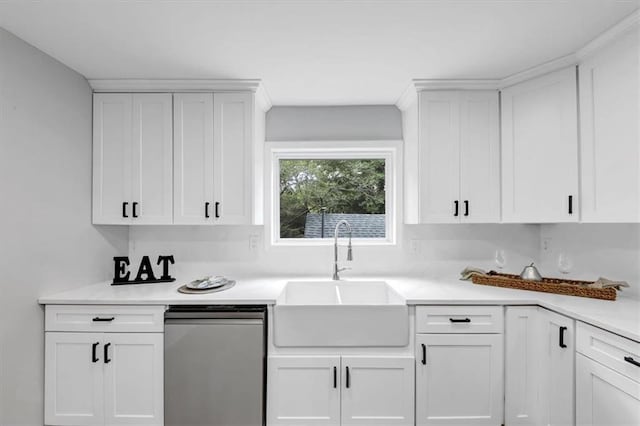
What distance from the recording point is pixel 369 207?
2752 millimetres

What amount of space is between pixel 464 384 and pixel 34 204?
2.57 metres

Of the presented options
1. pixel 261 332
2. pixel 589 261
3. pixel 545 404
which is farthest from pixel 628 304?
pixel 261 332

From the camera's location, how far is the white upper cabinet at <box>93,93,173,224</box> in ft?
7.27

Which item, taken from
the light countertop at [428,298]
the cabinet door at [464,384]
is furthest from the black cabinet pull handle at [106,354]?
the cabinet door at [464,384]

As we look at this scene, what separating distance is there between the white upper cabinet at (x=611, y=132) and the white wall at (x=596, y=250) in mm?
295

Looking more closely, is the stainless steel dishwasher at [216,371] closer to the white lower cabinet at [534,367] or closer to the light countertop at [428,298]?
the light countertop at [428,298]

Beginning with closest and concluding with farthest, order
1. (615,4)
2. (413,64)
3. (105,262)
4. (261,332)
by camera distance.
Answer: (615,4)
(261,332)
(413,64)
(105,262)

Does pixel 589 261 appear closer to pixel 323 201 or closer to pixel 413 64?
pixel 413 64

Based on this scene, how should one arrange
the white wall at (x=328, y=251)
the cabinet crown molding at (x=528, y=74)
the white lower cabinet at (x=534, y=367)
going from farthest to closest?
1. the white wall at (x=328, y=251)
2. the white lower cabinet at (x=534, y=367)
3. the cabinet crown molding at (x=528, y=74)

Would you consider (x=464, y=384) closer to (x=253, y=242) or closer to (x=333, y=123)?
(x=253, y=242)

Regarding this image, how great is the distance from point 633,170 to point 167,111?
8.67ft

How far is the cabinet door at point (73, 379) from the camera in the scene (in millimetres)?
1828

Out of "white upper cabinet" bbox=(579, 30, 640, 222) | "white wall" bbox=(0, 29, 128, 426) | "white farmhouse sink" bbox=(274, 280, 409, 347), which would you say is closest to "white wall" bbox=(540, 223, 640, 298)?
"white upper cabinet" bbox=(579, 30, 640, 222)

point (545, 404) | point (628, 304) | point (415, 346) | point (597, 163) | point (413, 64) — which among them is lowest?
point (545, 404)
